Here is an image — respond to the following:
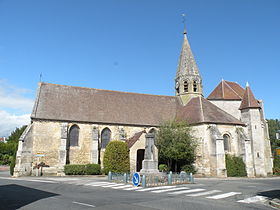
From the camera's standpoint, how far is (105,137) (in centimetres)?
2548

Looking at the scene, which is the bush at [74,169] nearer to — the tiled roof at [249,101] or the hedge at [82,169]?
the hedge at [82,169]

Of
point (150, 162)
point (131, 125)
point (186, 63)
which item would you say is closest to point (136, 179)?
point (150, 162)

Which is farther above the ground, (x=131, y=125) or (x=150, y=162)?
(x=131, y=125)

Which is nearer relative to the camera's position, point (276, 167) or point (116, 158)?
point (116, 158)

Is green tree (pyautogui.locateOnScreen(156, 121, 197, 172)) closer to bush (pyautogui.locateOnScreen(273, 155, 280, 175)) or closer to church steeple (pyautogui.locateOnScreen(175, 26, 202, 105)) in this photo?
church steeple (pyautogui.locateOnScreen(175, 26, 202, 105))

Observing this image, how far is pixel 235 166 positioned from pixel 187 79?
12067 mm

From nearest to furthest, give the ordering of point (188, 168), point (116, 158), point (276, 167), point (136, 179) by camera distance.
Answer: point (136, 179), point (116, 158), point (188, 168), point (276, 167)

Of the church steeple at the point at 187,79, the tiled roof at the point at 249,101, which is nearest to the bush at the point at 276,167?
the tiled roof at the point at 249,101

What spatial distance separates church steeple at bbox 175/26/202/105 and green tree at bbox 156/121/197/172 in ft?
22.3

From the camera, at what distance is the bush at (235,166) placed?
2320 centimetres

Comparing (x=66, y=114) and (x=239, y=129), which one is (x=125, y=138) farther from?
(x=239, y=129)

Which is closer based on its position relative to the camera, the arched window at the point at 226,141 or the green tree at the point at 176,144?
the green tree at the point at 176,144

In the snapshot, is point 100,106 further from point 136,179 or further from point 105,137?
point 136,179

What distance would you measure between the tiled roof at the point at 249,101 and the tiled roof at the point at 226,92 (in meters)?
1.11
